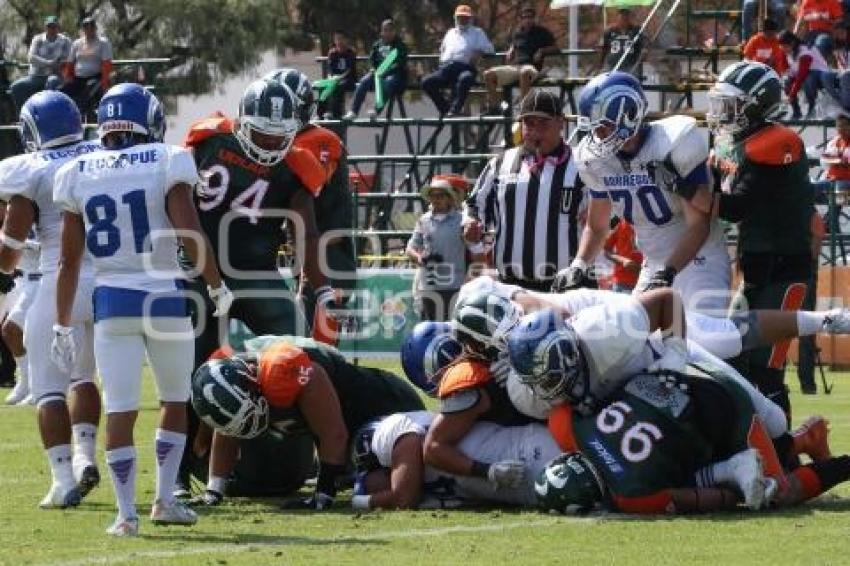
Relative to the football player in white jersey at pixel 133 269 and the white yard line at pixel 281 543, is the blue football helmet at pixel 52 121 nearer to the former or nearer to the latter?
the football player in white jersey at pixel 133 269

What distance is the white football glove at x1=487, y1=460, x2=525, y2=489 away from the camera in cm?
766

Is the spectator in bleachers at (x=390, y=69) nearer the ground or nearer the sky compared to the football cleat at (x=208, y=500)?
nearer the sky

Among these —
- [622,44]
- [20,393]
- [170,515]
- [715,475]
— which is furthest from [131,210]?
[622,44]

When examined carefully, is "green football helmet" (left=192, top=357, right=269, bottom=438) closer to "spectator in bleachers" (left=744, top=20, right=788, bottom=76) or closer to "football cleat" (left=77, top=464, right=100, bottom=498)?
"football cleat" (left=77, top=464, right=100, bottom=498)

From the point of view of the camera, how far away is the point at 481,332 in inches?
305

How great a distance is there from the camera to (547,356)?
7.39 metres

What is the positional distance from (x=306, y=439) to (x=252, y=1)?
31907 mm

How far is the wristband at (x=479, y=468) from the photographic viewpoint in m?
7.73

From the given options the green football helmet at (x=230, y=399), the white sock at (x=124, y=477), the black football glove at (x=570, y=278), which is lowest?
the white sock at (x=124, y=477)

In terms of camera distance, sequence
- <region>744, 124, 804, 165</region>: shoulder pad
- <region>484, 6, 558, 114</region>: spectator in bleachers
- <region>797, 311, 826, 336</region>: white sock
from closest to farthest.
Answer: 1. <region>797, 311, 826, 336</region>: white sock
2. <region>744, 124, 804, 165</region>: shoulder pad
3. <region>484, 6, 558, 114</region>: spectator in bleachers

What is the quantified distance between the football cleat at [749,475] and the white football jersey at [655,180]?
1.74 metres

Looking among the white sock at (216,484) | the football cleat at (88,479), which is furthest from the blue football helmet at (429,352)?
the football cleat at (88,479)

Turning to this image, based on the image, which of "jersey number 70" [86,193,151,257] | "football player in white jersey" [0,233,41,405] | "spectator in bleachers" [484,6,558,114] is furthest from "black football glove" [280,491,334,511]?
"spectator in bleachers" [484,6,558,114]

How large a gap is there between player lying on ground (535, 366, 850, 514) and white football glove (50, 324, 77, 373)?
1.88m
